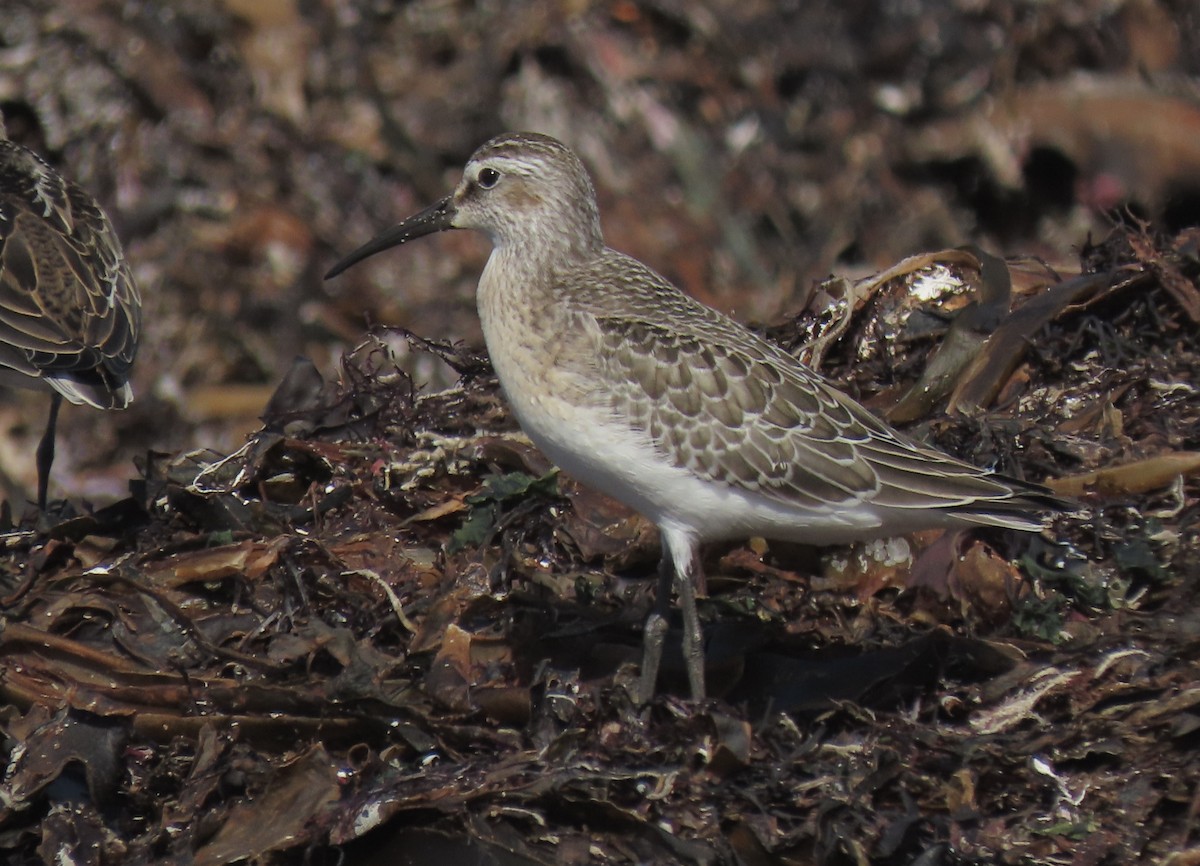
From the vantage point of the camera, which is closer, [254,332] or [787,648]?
[787,648]

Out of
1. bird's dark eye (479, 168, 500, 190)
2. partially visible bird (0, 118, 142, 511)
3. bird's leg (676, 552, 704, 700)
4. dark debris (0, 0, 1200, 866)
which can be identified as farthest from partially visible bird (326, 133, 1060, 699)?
partially visible bird (0, 118, 142, 511)

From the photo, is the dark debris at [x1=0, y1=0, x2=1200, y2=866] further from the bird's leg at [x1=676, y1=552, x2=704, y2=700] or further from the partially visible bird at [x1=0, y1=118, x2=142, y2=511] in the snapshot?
the partially visible bird at [x1=0, y1=118, x2=142, y2=511]

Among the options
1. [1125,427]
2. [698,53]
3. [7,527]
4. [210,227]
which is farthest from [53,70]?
[1125,427]

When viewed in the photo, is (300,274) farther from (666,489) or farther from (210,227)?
(666,489)

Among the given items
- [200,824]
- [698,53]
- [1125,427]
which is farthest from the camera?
[698,53]

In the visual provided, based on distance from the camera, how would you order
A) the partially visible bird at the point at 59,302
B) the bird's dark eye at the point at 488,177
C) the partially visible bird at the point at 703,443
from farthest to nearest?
1. the partially visible bird at the point at 59,302
2. the bird's dark eye at the point at 488,177
3. the partially visible bird at the point at 703,443

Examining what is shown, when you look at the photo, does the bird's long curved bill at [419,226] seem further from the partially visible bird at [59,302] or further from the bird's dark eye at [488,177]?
the partially visible bird at [59,302]

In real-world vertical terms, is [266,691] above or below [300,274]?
above

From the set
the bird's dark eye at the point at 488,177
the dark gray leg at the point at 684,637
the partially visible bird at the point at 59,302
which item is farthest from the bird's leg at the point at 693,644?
the partially visible bird at the point at 59,302
